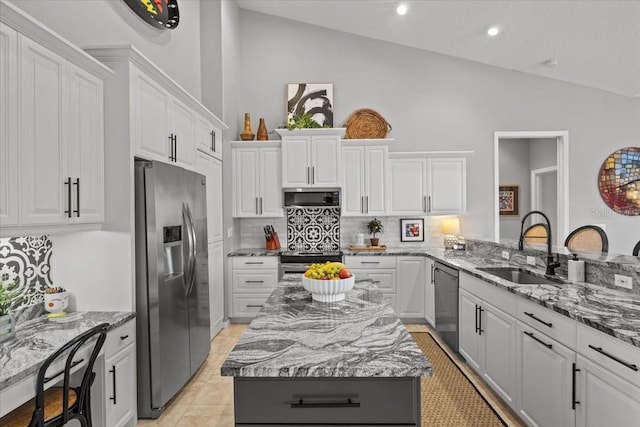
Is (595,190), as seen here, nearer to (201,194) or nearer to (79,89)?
(201,194)

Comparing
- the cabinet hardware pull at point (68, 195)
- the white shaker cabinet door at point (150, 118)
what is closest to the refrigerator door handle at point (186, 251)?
the white shaker cabinet door at point (150, 118)

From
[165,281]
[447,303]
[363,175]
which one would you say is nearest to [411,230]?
[363,175]

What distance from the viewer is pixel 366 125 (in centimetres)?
534

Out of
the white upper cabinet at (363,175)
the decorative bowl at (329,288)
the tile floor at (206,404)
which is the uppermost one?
the white upper cabinet at (363,175)

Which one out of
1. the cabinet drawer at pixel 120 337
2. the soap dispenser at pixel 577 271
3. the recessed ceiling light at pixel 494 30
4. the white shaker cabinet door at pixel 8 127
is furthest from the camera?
the recessed ceiling light at pixel 494 30

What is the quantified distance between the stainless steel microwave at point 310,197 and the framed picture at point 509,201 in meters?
3.12

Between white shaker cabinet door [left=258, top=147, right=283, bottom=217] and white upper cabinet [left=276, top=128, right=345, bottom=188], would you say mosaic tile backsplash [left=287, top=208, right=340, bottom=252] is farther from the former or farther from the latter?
white upper cabinet [left=276, top=128, right=345, bottom=188]

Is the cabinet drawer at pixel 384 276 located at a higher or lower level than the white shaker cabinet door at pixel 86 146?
lower

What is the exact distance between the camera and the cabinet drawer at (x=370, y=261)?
4.74 meters

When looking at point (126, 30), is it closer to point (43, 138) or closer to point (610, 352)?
point (43, 138)

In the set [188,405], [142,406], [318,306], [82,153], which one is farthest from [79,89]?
[188,405]

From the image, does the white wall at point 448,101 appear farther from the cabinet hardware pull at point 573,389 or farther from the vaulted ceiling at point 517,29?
the cabinet hardware pull at point 573,389

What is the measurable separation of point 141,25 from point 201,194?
1.57 metres

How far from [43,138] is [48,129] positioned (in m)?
0.06
